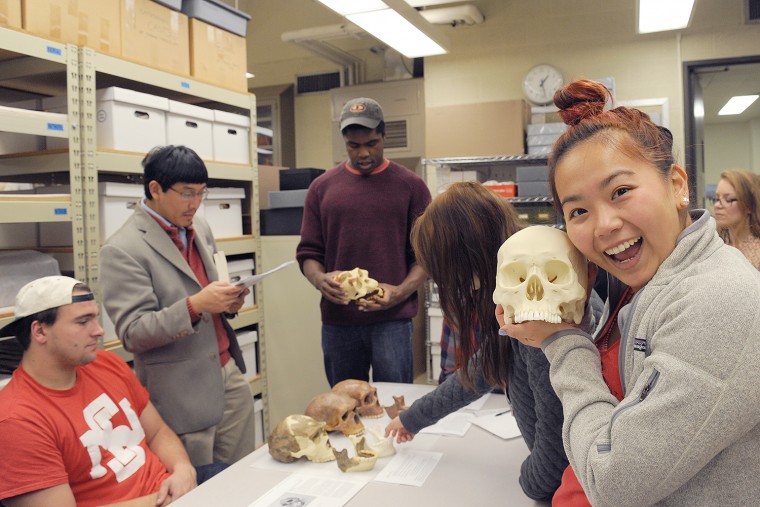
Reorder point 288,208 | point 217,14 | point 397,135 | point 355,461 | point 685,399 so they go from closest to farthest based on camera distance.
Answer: point 685,399 → point 355,461 → point 217,14 → point 288,208 → point 397,135

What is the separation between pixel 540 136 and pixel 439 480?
3881 millimetres

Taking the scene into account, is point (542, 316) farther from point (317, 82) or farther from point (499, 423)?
point (317, 82)

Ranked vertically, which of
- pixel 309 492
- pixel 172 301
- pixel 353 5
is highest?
pixel 353 5

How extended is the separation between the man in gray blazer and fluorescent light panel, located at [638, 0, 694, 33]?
328 cm

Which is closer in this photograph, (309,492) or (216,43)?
(309,492)

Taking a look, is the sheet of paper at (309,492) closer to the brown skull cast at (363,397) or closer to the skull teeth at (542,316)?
the brown skull cast at (363,397)

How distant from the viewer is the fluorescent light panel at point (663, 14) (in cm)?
423

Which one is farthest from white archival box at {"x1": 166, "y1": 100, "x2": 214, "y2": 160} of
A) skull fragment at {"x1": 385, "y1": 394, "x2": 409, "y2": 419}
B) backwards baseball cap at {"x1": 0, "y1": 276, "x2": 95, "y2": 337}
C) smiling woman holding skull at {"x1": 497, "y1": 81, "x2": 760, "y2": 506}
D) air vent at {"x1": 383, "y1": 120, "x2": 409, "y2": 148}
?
air vent at {"x1": 383, "y1": 120, "x2": 409, "y2": 148}

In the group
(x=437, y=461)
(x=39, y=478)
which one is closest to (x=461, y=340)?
(x=437, y=461)

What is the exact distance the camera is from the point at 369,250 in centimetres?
302

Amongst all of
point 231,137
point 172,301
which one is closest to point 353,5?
point 231,137

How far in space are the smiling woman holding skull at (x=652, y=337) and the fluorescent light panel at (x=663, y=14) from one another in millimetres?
3730

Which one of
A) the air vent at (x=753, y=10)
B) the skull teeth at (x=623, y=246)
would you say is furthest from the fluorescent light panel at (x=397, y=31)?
the skull teeth at (x=623, y=246)

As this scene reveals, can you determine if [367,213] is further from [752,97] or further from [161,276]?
[752,97]
